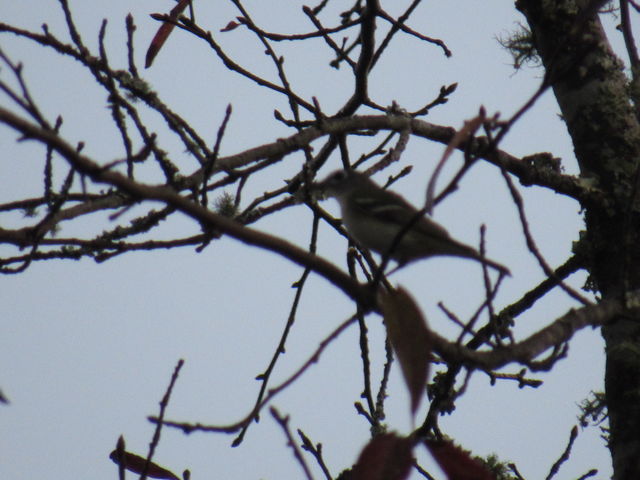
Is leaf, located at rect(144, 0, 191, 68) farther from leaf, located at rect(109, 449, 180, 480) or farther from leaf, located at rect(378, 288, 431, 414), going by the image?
leaf, located at rect(378, 288, 431, 414)

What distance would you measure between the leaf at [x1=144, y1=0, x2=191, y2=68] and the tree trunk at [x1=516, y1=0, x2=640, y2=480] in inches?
77.7

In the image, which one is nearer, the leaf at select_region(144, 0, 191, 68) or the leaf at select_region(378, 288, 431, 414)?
the leaf at select_region(378, 288, 431, 414)

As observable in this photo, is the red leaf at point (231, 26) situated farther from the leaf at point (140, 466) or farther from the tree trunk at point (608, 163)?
the leaf at point (140, 466)

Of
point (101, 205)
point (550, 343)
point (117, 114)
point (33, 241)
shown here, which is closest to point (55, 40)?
point (117, 114)

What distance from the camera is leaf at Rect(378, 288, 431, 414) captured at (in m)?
1.83

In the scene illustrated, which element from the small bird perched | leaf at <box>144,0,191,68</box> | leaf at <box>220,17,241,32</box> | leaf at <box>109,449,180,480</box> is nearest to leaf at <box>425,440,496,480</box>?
leaf at <box>109,449,180,480</box>

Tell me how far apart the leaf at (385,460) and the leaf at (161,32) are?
9.28ft

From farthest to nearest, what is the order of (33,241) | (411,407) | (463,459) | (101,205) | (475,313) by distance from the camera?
1. (101,205)
2. (33,241)
3. (475,313)
4. (463,459)
5. (411,407)

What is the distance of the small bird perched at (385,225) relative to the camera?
14.4ft

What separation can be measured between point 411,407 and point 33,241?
1.49 metres

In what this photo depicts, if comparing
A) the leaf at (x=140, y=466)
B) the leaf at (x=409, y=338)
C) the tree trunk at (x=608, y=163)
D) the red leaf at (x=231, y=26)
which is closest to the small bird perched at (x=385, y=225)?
the tree trunk at (x=608, y=163)

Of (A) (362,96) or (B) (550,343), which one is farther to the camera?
(A) (362,96)

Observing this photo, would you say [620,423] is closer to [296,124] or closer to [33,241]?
[296,124]

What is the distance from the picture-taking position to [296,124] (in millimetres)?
4461
